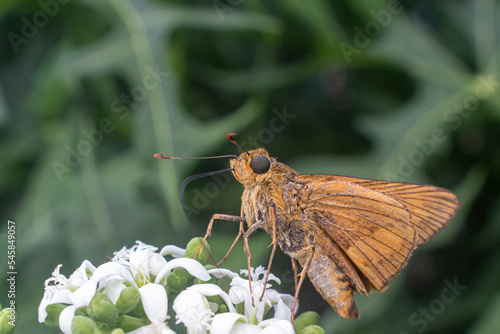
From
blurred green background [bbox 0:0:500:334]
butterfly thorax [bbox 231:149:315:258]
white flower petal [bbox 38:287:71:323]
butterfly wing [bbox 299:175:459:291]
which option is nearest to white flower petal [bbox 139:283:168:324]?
white flower petal [bbox 38:287:71:323]

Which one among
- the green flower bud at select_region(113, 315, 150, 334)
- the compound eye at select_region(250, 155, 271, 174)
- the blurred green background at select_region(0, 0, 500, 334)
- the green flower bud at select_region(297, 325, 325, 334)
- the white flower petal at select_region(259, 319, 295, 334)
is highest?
the blurred green background at select_region(0, 0, 500, 334)

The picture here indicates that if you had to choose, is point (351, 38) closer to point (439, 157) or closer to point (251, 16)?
point (251, 16)

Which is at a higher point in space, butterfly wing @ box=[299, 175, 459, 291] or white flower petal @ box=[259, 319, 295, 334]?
butterfly wing @ box=[299, 175, 459, 291]

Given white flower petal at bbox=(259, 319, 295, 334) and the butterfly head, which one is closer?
white flower petal at bbox=(259, 319, 295, 334)

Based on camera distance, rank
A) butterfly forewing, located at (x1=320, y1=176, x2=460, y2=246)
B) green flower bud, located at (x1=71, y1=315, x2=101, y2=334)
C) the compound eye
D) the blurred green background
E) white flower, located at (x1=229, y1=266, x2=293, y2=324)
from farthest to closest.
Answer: the blurred green background
butterfly forewing, located at (x1=320, y1=176, x2=460, y2=246)
the compound eye
white flower, located at (x1=229, y1=266, x2=293, y2=324)
green flower bud, located at (x1=71, y1=315, x2=101, y2=334)

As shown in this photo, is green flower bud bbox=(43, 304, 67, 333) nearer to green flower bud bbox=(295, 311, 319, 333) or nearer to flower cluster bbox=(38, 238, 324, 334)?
flower cluster bbox=(38, 238, 324, 334)

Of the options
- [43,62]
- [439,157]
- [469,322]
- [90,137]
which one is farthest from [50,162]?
[469,322]

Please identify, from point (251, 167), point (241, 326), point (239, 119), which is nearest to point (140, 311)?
point (241, 326)
